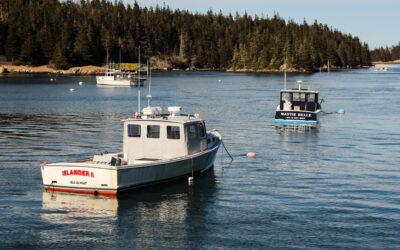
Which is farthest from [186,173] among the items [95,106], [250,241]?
[95,106]

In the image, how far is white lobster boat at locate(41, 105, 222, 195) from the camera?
25016 mm

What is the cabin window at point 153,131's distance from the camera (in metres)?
28.5

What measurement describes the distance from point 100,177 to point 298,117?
1414 inches

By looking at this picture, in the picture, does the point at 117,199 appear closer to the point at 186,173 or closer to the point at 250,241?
the point at 186,173

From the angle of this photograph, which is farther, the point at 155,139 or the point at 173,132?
the point at 173,132

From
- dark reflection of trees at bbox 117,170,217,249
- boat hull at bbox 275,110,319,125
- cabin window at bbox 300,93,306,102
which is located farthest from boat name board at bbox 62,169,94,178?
cabin window at bbox 300,93,306,102

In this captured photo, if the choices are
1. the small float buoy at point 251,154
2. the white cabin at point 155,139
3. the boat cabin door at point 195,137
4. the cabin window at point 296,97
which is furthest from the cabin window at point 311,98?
the white cabin at point 155,139

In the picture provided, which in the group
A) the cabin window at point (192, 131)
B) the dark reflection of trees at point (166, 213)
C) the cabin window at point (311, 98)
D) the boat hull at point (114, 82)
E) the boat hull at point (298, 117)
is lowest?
the dark reflection of trees at point (166, 213)

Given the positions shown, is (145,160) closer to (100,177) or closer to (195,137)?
(195,137)

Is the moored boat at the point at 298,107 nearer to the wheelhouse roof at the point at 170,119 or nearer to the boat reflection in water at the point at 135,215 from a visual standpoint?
the wheelhouse roof at the point at 170,119

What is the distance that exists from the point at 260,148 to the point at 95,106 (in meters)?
43.4

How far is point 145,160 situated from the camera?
92.1ft

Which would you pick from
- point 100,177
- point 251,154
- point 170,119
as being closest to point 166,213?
point 100,177

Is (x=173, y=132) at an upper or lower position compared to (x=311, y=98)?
lower
